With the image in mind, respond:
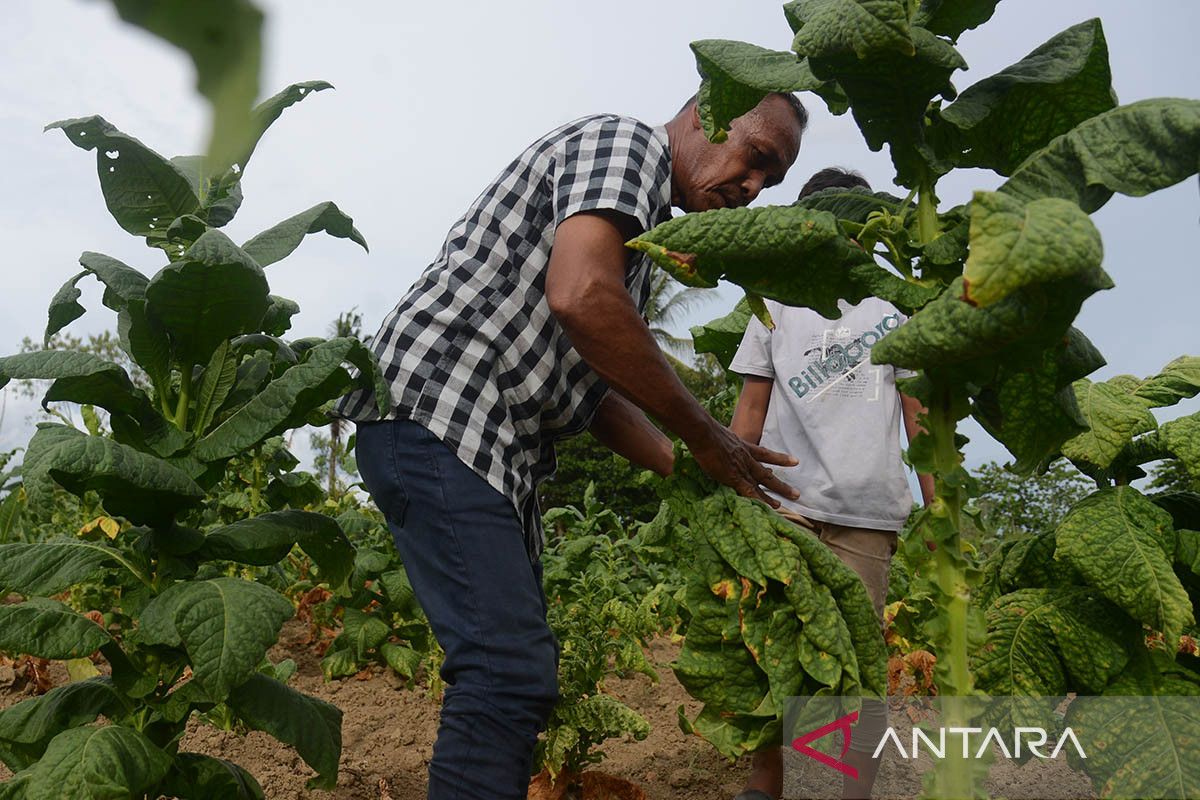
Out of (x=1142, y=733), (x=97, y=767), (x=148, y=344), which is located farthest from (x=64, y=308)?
(x=1142, y=733)

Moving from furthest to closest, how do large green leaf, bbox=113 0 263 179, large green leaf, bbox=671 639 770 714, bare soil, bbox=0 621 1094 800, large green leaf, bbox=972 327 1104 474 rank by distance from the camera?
1. bare soil, bbox=0 621 1094 800
2. large green leaf, bbox=671 639 770 714
3. large green leaf, bbox=972 327 1104 474
4. large green leaf, bbox=113 0 263 179

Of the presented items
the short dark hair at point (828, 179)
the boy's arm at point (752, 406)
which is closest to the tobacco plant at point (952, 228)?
the boy's arm at point (752, 406)

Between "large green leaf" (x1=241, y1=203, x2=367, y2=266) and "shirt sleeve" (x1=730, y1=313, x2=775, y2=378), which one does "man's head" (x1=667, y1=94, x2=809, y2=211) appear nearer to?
"shirt sleeve" (x1=730, y1=313, x2=775, y2=378)

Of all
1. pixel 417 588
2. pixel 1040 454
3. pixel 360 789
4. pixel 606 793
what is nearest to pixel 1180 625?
pixel 1040 454

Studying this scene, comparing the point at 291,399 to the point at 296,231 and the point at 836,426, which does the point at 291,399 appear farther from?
the point at 836,426

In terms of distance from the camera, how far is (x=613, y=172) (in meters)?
2.37

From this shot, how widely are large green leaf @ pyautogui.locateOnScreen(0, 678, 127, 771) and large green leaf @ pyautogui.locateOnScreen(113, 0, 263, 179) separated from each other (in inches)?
107

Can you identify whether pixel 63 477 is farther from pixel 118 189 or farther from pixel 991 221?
pixel 991 221

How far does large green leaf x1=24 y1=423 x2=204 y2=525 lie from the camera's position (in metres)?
2.19

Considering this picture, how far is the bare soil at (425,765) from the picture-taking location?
359cm

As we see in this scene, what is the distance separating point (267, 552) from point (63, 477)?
0.54 metres

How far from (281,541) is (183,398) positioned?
18.1 inches

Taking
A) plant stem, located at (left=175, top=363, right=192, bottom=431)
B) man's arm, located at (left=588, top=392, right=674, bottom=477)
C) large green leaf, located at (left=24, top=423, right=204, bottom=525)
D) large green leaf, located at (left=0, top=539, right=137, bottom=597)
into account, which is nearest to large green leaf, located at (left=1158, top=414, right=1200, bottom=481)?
man's arm, located at (left=588, top=392, right=674, bottom=477)

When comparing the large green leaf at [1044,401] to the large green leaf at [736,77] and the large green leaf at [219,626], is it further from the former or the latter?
Answer: the large green leaf at [219,626]
